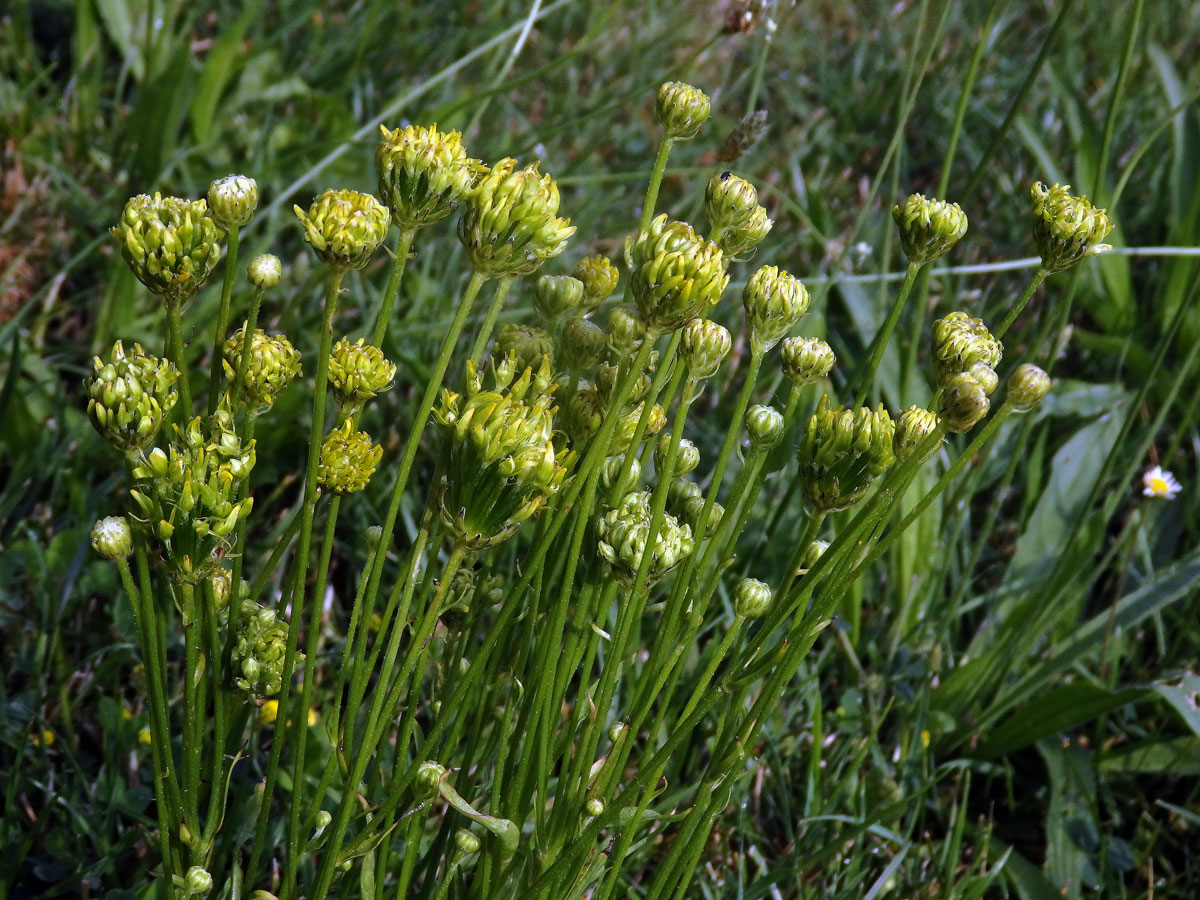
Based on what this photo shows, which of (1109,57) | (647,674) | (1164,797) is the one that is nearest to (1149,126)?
(1109,57)

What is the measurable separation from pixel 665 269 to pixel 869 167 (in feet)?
7.50

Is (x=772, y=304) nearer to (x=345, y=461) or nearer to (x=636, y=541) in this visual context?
(x=636, y=541)

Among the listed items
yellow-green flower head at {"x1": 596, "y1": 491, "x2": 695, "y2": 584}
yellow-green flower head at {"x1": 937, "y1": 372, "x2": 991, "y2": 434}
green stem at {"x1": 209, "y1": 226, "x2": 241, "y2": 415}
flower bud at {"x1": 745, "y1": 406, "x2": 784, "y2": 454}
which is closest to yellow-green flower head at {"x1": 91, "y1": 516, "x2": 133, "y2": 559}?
green stem at {"x1": 209, "y1": 226, "x2": 241, "y2": 415}

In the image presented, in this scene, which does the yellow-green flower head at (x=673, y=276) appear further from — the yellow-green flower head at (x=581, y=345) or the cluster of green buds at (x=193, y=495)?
the cluster of green buds at (x=193, y=495)

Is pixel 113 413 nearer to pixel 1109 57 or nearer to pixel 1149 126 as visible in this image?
pixel 1149 126

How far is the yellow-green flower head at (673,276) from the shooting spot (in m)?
0.77

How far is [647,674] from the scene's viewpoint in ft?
2.96

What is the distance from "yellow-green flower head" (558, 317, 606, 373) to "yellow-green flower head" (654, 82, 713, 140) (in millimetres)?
163

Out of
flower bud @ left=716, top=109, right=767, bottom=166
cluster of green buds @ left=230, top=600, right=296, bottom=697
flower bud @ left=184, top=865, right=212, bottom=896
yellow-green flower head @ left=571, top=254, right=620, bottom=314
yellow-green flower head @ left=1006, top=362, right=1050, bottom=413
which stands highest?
flower bud @ left=716, top=109, right=767, bottom=166

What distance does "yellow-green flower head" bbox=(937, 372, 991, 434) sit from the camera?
80cm

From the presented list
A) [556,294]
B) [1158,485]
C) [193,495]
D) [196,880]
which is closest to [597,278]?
[556,294]

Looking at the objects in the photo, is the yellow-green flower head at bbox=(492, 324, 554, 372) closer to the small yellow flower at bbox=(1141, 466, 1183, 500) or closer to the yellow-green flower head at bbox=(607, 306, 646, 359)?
the yellow-green flower head at bbox=(607, 306, 646, 359)

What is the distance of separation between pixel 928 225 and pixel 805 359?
15 cm

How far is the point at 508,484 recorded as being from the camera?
2.58 ft
